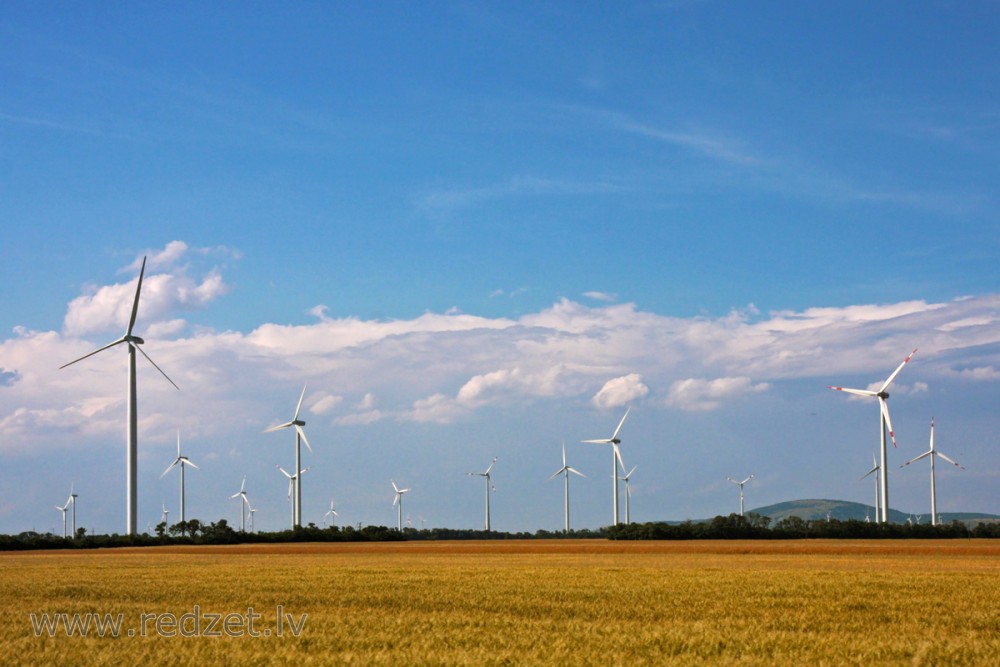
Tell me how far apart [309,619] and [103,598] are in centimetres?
1035

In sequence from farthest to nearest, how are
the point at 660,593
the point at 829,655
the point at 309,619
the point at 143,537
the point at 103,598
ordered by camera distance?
the point at 143,537, the point at 660,593, the point at 103,598, the point at 309,619, the point at 829,655

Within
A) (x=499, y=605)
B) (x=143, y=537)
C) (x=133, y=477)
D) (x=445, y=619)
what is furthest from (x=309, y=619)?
(x=143, y=537)

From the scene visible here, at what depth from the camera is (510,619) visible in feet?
83.0

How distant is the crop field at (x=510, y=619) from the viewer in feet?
61.3

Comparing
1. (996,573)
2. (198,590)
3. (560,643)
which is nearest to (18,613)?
(198,590)

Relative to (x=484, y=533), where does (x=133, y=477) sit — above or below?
above

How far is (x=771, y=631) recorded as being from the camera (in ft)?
74.5

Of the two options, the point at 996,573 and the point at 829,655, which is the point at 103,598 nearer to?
the point at 829,655

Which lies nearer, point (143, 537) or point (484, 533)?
point (143, 537)

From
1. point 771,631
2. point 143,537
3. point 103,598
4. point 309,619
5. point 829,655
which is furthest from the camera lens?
point 143,537

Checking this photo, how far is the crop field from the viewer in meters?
18.7

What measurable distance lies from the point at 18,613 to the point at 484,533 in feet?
554

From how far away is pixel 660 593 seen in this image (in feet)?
111

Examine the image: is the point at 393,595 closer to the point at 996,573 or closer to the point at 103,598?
the point at 103,598
